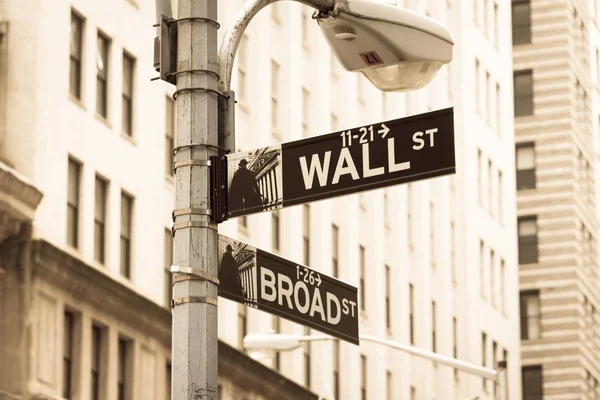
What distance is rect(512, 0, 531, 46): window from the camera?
8381 centimetres

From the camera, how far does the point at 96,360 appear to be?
38.3 metres

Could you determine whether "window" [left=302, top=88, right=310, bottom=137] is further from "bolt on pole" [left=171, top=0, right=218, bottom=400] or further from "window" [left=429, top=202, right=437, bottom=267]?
"bolt on pole" [left=171, top=0, right=218, bottom=400]

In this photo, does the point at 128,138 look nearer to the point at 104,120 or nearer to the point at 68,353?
the point at 104,120

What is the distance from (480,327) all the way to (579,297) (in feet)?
55.9

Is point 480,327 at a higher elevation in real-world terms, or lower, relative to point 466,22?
lower

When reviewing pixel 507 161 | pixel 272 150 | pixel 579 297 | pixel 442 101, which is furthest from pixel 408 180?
pixel 579 297

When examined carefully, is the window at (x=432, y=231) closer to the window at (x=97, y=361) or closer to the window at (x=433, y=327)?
the window at (x=433, y=327)

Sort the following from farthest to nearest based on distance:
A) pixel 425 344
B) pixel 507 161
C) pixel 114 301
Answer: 1. pixel 507 161
2. pixel 425 344
3. pixel 114 301

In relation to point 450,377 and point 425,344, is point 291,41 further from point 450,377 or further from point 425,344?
point 450,377

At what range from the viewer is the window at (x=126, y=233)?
129 feet

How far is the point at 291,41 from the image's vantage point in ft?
167

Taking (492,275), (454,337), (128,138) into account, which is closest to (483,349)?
(454,337)

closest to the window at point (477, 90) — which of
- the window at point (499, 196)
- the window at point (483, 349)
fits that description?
the window at point (499, 196)

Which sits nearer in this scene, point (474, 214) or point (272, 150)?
point (272, 150)
